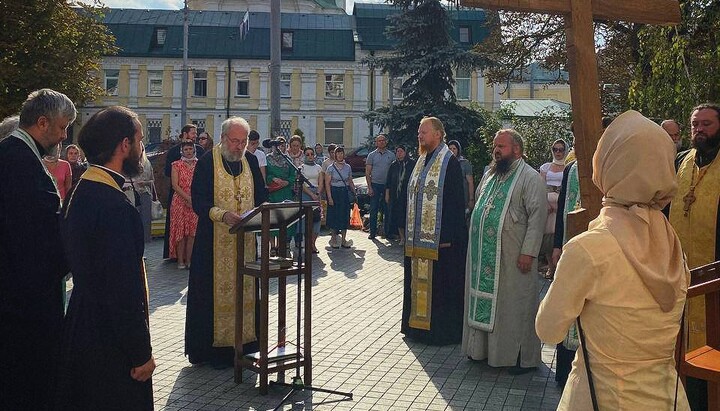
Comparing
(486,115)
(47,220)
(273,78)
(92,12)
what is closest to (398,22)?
(486,115)

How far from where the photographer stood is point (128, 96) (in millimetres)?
50906

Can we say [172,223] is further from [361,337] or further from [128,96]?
[128,96]

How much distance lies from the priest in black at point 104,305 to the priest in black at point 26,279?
76 centimetres

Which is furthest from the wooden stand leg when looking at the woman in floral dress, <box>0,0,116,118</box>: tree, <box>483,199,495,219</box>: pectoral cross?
<box>0,0,116,118</box>: tree

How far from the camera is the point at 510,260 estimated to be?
22.2 ft

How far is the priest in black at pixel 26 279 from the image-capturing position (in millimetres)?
4234

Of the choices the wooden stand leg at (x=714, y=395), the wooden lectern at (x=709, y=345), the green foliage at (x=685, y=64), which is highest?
the green foliage at (x=685, y=64)

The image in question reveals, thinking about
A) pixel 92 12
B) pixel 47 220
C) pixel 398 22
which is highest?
pixel 92 12

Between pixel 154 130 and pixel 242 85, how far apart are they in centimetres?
657

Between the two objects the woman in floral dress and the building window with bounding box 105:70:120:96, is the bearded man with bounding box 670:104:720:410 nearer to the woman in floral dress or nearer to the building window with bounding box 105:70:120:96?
the woman in floral dress

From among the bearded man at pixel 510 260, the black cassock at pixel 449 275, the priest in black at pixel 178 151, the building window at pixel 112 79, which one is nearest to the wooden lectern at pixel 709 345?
the bearded man at pixel 510 260

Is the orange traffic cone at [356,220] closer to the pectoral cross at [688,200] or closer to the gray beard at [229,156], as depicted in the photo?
the gray beard at [229,156]

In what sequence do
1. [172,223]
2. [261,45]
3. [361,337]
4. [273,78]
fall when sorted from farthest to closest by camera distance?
1. [261,45]
2. [273,78]
3. [172,223]
4. [361,337]

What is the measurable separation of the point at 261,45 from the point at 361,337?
44.3m
